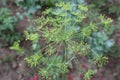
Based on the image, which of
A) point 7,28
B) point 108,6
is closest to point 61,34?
point 7,28

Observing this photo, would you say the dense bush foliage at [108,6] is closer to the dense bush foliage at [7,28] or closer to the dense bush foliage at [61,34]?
the dense bush foliage at [61,34]

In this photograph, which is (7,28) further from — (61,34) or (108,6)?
(61,34)

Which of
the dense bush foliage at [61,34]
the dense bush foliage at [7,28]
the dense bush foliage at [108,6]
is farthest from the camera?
the dense bush foliage at [108,6]

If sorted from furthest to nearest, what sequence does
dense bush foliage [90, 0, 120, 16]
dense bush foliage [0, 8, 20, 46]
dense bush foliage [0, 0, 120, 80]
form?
dense bush foliage [90, 0, 120, 16], dense bush foliage [0, 8, 20, 46], dense bush foliage [0, 0, 120, 80]

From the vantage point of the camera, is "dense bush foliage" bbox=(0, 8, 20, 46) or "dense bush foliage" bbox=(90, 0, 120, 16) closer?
"dense bush foliage" bbox=(0, 8, 20, 46)

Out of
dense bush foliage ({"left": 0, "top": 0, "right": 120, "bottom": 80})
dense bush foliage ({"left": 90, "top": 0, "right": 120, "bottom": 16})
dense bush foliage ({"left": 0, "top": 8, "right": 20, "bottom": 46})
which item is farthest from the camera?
dense bush foliage ({"left": 90, "top": 0, "right": 120, "bottom": 16})

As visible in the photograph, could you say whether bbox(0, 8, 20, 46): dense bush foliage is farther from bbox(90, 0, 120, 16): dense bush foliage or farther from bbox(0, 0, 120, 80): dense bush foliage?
bbox(90, 0, 120, 16): dense bush foliage

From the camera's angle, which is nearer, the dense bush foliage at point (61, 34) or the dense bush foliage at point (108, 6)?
the dense bush foliage at point (61, 34)

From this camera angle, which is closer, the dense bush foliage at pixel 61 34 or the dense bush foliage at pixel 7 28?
the dense bush foliage at pixel 61 34

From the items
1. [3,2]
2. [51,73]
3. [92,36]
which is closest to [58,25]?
[51,73]

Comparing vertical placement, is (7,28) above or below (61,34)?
below

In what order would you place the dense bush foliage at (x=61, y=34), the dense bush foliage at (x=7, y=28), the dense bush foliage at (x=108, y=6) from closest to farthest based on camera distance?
the dense bush foliage at (x=61, y=34) < the dense bush foliage at (x=7, y=28) < the dense bush foliage at (x=108, y=6)

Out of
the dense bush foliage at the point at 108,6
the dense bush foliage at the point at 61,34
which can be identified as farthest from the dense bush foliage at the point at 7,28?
the dense bush foliage at the point at 108,6

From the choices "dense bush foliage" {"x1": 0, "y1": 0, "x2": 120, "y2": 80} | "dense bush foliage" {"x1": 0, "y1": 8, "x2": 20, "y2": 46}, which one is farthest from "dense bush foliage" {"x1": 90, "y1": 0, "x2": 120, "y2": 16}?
Answer: "dense bush foliage" {"x1": 0, "y1": 8, "x2": 20, "y2": 46}
